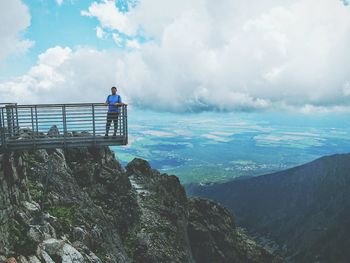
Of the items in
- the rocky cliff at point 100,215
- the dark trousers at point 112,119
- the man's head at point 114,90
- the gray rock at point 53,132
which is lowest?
the rocky cliff at point 100,215

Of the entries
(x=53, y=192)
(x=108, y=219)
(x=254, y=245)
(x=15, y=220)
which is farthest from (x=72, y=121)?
(x=254, y=245)

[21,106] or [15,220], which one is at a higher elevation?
[21,106]

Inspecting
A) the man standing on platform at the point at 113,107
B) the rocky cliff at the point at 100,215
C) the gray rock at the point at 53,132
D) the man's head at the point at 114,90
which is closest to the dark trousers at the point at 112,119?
the man standing on platform at the point at 113,107

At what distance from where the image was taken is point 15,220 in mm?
23266

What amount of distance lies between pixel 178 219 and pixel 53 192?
31216mm

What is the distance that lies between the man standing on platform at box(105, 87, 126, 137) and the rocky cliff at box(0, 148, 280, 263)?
4452 millimetres

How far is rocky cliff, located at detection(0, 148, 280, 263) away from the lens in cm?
2361

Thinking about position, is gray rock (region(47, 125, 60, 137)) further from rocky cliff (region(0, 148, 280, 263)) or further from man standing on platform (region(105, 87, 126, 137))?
man standing on platform (region(105, 87, 126, 137))

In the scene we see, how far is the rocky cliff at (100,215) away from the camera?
23.6 m

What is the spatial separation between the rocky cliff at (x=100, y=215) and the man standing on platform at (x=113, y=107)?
4452 mm

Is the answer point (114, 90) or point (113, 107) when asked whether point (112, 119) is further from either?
point (114, 90)

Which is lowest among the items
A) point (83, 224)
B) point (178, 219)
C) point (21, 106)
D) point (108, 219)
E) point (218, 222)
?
point (218, 222)

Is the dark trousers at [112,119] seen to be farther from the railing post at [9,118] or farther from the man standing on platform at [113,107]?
the railing post at [9,118]

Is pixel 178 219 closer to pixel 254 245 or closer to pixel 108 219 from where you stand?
pixel 108 219
